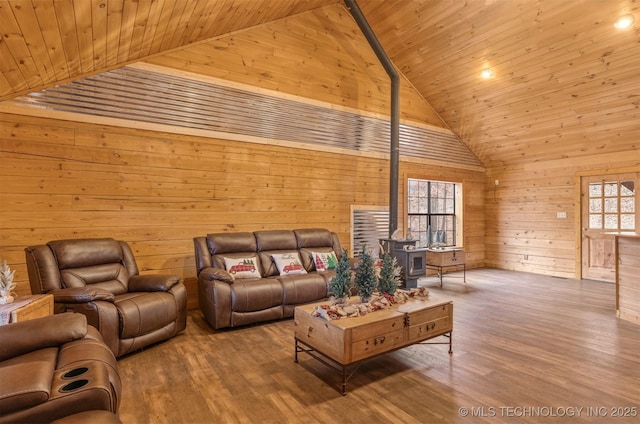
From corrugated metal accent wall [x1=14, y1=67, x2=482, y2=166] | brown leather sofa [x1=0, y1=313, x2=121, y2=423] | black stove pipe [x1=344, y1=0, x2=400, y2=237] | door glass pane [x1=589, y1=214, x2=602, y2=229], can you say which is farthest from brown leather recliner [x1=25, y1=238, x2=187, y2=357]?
door glass pane [x1=589, y1=214, x2=602, y2=229]

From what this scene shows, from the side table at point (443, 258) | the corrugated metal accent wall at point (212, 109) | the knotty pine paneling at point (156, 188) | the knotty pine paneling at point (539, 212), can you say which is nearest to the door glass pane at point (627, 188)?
the knotty pine paneling at point (539, 212)

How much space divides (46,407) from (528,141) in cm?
780

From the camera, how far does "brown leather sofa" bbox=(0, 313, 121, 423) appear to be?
1.30m

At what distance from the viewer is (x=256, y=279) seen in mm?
3951

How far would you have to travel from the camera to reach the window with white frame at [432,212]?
23.1ft

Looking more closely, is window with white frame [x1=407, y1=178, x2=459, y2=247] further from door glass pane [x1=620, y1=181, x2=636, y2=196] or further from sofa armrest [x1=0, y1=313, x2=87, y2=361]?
sofa armrest [x1=0, y1=313, x2=87, y2=361]

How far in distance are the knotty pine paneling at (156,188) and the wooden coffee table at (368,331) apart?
7.71 ft

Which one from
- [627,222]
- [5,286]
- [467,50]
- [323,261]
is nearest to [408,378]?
[323,261]

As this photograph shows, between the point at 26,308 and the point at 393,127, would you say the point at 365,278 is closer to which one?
the point at 26,308

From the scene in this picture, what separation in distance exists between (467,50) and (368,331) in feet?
15.9

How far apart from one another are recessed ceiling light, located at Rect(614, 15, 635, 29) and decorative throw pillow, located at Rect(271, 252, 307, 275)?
4867 millimetres

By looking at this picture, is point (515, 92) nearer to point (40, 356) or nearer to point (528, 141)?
point (528, 141)

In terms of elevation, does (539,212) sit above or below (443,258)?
above

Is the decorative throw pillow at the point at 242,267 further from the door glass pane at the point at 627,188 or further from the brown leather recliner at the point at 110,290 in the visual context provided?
the door glass pane at the point at 627,188
